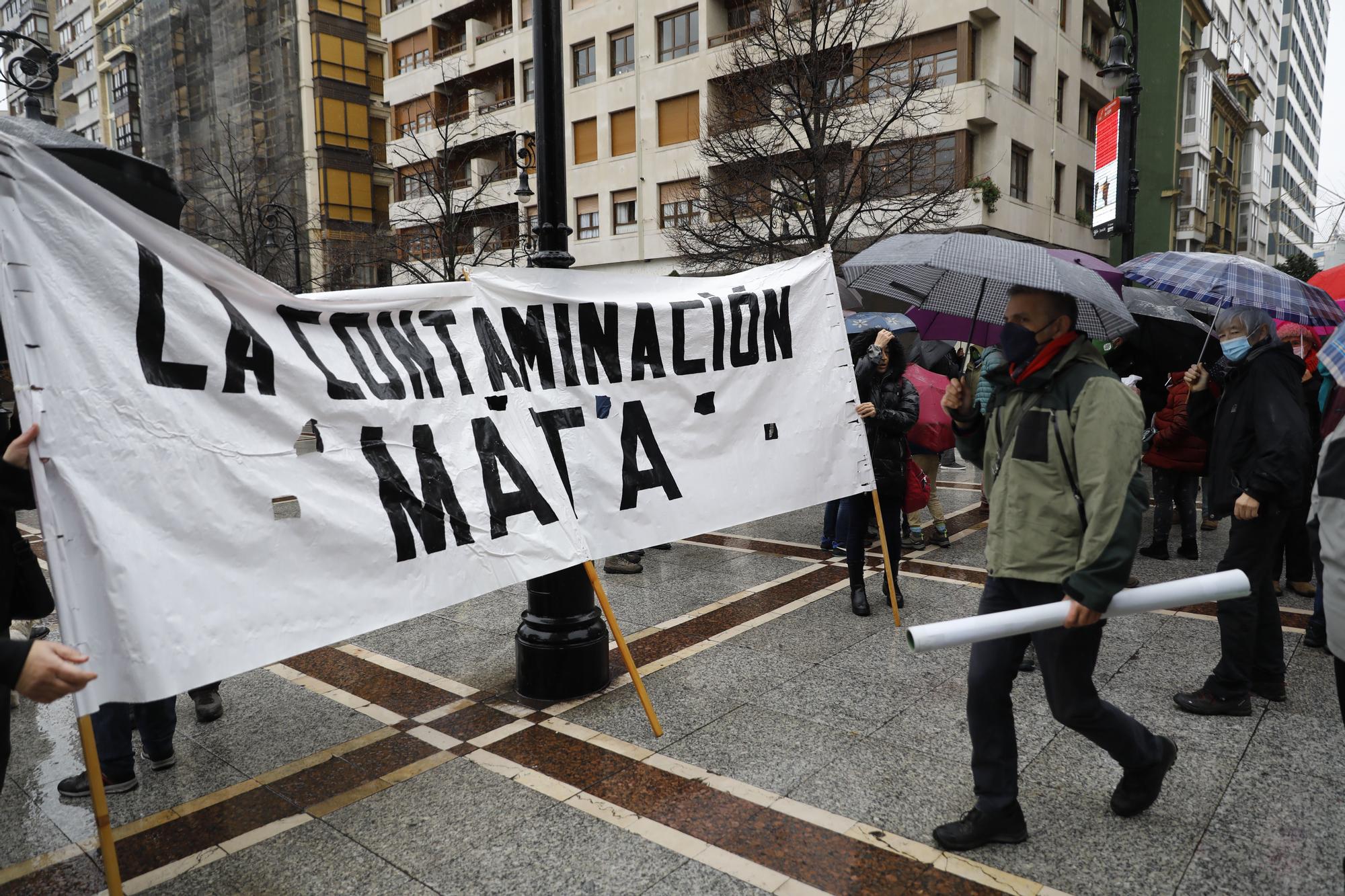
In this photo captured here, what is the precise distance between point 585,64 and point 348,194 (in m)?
16.6

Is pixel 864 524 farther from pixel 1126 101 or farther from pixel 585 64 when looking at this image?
pixel 585 64

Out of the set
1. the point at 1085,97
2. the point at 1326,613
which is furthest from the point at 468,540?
the point at 1085,97

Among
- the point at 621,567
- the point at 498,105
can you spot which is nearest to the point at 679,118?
the point at 498,105

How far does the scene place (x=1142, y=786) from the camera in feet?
10.4

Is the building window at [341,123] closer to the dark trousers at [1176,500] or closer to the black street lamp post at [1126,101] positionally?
the black street lamp post at [1126,101]

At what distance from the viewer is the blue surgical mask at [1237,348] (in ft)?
14.3

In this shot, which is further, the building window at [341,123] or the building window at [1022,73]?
the building window at [341,123]

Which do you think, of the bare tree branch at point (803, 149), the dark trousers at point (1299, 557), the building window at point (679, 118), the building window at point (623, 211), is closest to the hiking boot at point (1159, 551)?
the dark trousers at point (1299, 557)

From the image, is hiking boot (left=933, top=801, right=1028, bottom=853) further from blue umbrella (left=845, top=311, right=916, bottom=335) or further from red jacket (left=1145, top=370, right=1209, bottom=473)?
blue umbrella (left=845, top=311, right=916, bottom=335)

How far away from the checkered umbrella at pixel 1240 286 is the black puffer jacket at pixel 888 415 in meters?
1.78

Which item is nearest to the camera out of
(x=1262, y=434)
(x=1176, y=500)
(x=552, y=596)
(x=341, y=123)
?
(x=1262, y=434)

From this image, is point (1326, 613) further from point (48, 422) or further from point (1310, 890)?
point (48, 422)

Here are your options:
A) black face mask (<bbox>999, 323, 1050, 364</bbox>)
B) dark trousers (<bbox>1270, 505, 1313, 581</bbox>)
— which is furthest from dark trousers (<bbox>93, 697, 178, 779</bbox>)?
dark trousers (<bbox>1270, 505, 1313, 581</bbox>)

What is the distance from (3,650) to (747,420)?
3.60 metres
